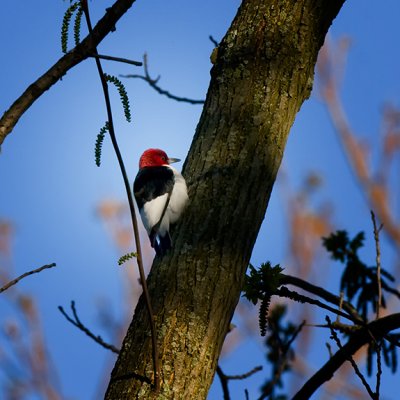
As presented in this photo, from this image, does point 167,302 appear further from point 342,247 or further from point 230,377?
point 342,247

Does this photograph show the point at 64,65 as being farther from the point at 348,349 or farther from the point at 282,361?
the point at 282,361

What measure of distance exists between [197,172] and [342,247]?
1513mm

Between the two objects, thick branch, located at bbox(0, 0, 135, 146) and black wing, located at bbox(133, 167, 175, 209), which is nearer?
thick branch, located at bbox(0, 0, 135, 146)

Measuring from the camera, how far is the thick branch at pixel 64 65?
1.57m

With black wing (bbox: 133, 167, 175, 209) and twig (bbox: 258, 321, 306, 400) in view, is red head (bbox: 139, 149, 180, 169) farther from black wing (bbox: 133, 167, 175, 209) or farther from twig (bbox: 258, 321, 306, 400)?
twig (bbox: 258, 321, 306, 400)

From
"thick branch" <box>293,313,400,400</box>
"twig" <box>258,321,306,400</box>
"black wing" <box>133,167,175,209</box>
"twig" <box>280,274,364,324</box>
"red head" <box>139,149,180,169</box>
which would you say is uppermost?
"red head" <box>139,149,180,169</box>

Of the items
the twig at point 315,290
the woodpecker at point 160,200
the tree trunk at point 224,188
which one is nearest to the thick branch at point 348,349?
the twig at point 315,290

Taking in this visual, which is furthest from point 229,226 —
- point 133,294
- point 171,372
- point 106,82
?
point 133,294

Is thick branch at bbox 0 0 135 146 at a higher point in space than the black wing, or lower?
lower

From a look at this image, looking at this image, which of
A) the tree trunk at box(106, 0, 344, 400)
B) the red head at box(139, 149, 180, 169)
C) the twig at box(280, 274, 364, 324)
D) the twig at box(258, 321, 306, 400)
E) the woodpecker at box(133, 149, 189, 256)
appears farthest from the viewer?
the red head at box(139, 149, 180, 169)

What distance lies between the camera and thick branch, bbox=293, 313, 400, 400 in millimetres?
2355

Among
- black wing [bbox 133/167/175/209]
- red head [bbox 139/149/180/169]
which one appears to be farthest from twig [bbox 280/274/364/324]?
red head [bbox 139/149/180/169]

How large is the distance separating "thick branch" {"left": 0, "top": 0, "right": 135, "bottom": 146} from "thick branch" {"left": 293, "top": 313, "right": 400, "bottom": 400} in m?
1.49

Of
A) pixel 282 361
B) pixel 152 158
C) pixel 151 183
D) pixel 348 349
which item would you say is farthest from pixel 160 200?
pixel 152 158
